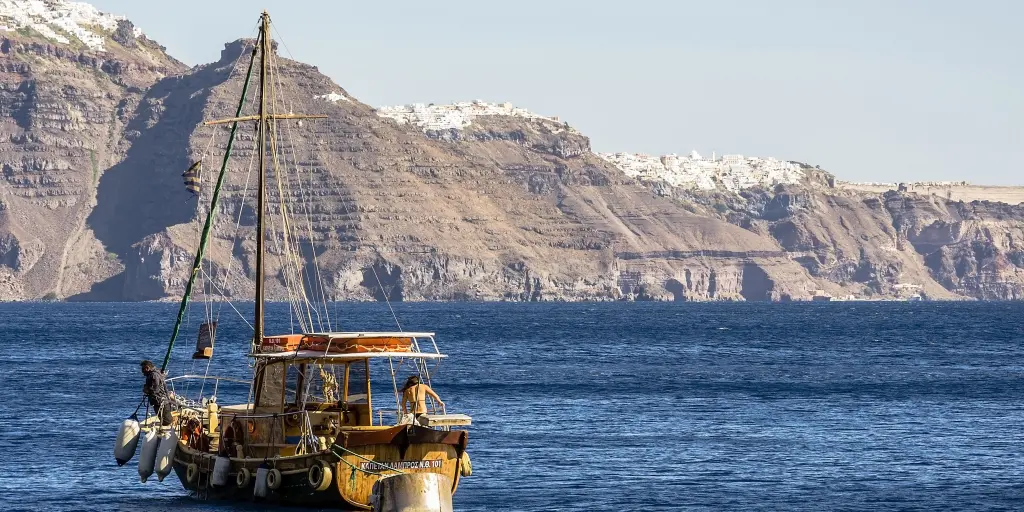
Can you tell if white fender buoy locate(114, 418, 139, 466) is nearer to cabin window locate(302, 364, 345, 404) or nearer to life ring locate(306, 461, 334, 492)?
cabin window locate(302, 364, 345, 404)

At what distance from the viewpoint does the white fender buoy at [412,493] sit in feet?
107

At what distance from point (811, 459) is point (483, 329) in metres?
130

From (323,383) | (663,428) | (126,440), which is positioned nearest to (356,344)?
(323,383)

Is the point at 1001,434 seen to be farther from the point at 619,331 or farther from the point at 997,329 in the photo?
the point at 997,329

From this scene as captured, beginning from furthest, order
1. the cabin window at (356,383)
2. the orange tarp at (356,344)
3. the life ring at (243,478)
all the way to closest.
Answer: the cabin window at (356,383) → the life ring at (243,478) → the orange tarp at (356,344)

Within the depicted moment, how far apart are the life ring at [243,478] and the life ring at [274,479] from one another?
1119 millimetres

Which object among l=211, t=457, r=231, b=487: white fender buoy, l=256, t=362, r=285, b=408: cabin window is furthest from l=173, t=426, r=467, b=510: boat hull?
l=256, t=362, r=285, b=408: cabin window

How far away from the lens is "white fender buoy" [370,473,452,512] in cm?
3262

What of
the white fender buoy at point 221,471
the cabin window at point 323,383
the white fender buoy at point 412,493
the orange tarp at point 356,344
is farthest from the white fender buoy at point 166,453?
the white fender buoy at point 412,493

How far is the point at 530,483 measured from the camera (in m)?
46.8

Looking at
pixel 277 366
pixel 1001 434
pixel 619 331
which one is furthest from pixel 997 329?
pixel 277 366

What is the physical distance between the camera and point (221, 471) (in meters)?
40.1

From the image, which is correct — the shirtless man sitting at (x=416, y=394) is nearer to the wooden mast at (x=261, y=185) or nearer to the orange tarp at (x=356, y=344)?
the orange tarp at (x=356, y=344)

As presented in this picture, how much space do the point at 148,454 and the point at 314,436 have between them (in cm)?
708
